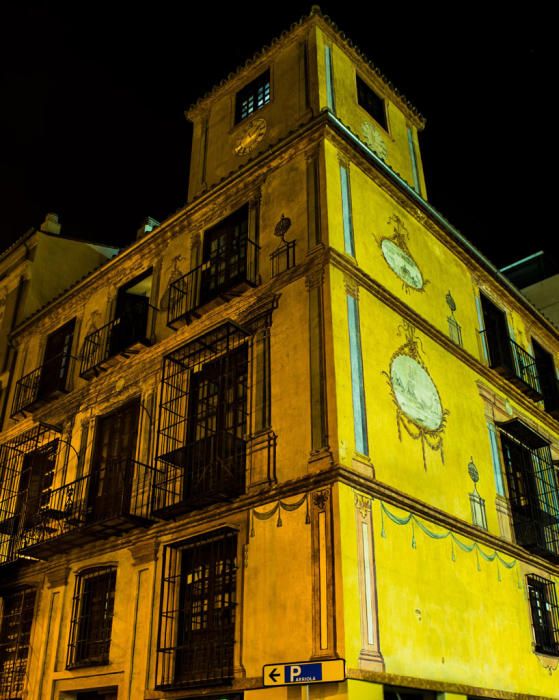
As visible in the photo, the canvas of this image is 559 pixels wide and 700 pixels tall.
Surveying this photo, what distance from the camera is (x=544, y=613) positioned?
16.6 meters

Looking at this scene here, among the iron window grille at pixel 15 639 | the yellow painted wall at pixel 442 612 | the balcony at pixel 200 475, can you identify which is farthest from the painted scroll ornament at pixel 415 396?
the iron window grille at pixel 15 639

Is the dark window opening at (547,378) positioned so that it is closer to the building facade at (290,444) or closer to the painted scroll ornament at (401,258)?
the building facade at (290,444)

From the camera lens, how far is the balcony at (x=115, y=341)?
58.4 feet

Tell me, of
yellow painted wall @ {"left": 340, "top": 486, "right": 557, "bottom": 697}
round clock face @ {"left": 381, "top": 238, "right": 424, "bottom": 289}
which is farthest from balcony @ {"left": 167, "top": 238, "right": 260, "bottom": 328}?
yellow painted wall @ {"left": 340, "top": 486, "right": 557, "bottom": 697}

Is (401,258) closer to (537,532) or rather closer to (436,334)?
(436,334)

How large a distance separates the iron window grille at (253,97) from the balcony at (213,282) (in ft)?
13.5

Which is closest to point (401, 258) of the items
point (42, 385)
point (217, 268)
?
point (217, 268)

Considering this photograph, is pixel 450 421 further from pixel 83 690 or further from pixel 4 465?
pixel 4 465

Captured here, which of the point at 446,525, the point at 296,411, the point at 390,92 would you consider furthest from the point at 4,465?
the point at 390,92

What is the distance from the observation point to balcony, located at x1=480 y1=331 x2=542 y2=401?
18.8 metres

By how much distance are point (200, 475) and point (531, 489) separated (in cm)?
856

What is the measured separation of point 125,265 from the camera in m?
20.0

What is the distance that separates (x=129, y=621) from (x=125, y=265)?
933cm

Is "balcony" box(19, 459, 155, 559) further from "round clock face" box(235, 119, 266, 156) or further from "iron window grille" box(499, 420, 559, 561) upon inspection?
"iron window grille" box(499, 420, 559, 561)
